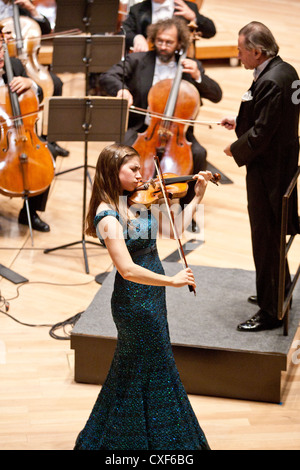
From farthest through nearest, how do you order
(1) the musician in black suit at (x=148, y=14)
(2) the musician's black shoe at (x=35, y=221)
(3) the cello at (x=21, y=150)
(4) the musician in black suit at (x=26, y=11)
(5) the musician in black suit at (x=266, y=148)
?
1. (1) the musician in black suit at (x=148, y=14)
2. (4) the musician in black suit at (x=26, y=11)
3. (2) the musician's black shoe at (x=35, y=221)
4. (3) the cello at (x=21, y=150)
5. (5) the musician in black suit at (x=266, y=148)

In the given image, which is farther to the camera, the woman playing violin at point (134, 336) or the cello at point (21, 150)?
the cello at point (21, 150)

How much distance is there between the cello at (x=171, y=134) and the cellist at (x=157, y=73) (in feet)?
0.63

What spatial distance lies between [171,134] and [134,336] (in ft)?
7.02

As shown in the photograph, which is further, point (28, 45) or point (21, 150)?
point (28, 45)

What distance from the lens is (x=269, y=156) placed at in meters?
3.37

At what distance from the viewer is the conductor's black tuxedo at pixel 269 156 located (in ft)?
10.7

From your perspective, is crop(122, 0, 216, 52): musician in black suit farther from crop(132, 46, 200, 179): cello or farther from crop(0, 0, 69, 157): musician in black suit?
crop(132, 46, 200, 179): cello

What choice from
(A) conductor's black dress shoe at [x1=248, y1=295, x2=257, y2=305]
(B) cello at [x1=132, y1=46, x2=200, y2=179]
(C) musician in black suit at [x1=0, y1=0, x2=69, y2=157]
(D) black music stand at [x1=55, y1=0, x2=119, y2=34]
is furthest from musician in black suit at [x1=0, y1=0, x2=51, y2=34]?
(A) conductor's black dress shoe at [x1=248, y1=295, x2=257, y2=305]

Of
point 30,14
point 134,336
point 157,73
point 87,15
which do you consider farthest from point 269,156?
point 30,14

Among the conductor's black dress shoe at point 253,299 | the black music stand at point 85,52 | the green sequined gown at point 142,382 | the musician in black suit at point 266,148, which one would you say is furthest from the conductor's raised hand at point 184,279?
the black music stand at point 85,52

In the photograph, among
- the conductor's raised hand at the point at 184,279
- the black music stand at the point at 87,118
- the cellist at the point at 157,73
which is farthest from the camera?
the cellist at the point at 157,73

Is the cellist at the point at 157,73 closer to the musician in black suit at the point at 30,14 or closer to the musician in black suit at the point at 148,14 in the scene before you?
the musician in black suit at the point at 148,14

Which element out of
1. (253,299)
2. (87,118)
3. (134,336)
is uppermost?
(87,118)

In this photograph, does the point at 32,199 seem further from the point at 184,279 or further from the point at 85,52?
the point at 184,279
